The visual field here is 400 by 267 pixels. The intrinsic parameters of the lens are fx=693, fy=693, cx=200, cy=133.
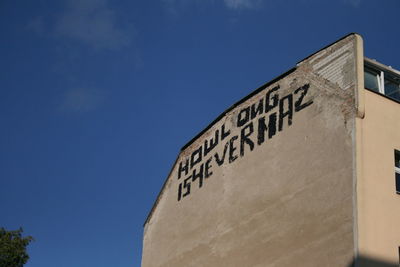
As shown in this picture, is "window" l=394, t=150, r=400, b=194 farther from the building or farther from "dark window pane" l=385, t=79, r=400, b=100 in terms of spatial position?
"dark window pane" l=385, t=79, r=400, b=100

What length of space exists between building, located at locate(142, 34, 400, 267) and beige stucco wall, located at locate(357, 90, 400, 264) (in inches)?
1.2

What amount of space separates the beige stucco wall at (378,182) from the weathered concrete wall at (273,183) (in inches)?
14.2

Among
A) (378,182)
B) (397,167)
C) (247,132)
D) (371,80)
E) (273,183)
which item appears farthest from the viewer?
(247,132)

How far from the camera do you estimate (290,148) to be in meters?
21.0

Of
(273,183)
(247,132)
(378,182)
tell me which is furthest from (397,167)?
(247,132)

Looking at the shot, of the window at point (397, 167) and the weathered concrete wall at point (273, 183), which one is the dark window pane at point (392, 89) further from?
the window at point (397, 167)

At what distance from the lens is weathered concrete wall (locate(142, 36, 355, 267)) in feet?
61.4

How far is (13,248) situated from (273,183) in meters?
15.0

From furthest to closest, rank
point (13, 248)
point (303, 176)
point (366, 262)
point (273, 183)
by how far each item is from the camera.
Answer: point (13, 248) < point (273, 183) < point (303, 176) < point (366, 262)

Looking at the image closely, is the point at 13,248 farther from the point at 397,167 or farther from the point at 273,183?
the point at 397,167

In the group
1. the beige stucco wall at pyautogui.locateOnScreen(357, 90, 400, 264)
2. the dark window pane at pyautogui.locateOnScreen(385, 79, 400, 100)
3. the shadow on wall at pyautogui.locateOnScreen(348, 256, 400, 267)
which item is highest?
the dark window pane at pyautogui.locateOnScreen(385, 79, 400, 100)

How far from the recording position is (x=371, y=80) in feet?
66.9

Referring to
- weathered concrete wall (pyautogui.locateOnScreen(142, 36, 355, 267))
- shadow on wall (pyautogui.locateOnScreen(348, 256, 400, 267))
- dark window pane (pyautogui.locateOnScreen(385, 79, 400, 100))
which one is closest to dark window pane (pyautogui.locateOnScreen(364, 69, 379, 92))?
dark window pane (pyautogui.locateOnScreen(385, 79, 400, 100))

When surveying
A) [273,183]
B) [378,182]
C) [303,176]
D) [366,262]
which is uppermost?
[273,183]
